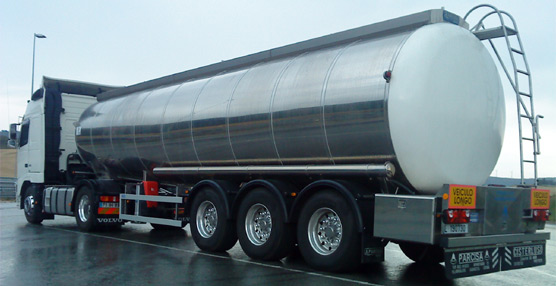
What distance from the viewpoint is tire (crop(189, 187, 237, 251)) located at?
32.6ft

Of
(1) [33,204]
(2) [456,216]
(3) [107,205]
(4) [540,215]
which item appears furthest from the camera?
(1) [33,204]

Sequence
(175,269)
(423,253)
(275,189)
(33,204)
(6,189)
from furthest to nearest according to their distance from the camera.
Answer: (6,189), (33,204), (423,253), (275,189), (175,269)

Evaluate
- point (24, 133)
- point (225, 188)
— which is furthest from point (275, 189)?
point (24, 133)

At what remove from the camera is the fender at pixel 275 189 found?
8.74 meters

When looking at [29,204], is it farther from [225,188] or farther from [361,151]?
[361,151]

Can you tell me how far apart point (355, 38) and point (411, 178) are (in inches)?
95.4

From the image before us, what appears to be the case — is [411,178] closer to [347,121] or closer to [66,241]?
[347,121]

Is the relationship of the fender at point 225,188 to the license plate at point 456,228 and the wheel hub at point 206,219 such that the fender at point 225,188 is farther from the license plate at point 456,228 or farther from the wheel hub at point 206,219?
the license plate at point 456,228

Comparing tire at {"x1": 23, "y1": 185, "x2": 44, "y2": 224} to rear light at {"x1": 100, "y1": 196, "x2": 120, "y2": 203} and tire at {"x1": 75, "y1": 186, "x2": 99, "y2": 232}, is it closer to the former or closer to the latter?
tire at {"x1": 75, "y1": 186, "x2": 99, "y2": 232}

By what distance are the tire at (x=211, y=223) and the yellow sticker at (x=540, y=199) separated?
15.9 ft

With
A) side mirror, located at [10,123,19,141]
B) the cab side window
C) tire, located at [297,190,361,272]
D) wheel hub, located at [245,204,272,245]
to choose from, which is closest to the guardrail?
side mirror, located at [10,123,19,141]

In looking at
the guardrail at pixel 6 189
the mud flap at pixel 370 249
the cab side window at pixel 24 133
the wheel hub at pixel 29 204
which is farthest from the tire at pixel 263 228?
the guardrail at pixel 6 189

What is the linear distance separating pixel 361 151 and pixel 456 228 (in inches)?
63.3

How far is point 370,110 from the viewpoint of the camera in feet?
25.0
